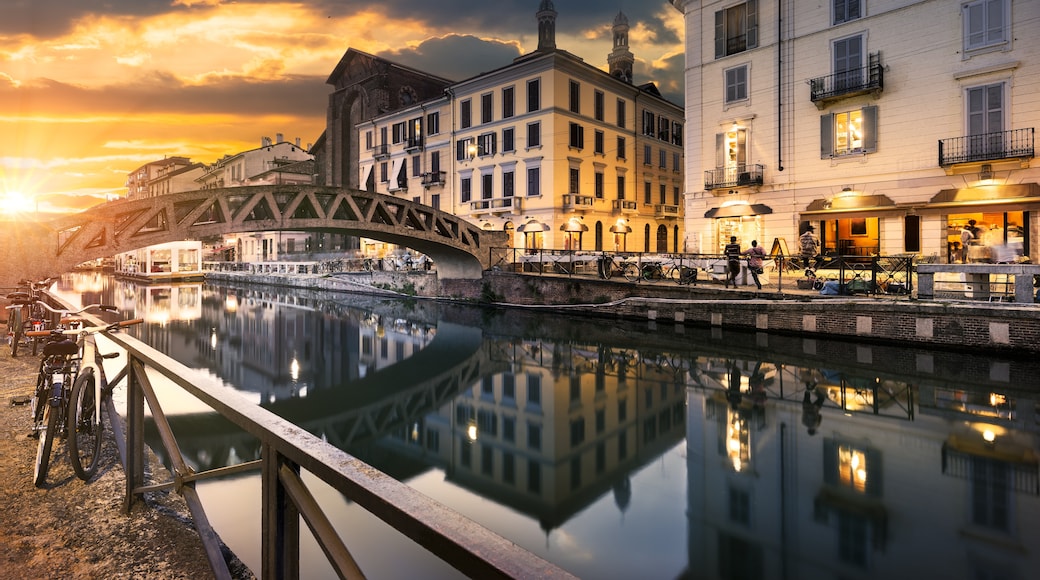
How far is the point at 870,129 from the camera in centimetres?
2097

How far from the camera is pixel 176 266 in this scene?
52.6 m

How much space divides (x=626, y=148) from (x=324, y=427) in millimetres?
33327

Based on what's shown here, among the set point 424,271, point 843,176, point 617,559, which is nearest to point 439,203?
point 424,271

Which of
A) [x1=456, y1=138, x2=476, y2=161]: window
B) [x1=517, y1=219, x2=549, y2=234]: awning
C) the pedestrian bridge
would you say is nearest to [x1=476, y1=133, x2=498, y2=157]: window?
[x1=456, y1=138, x2=476, y2=161]: window

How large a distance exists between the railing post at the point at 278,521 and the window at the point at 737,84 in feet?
84.8

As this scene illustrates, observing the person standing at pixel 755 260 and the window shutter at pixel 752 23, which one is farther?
the window shutter at pixel 752 23

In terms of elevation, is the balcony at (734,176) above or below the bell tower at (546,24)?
below

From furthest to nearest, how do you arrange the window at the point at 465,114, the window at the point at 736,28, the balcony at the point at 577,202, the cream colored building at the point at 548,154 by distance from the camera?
the window at the point at 465,114 → the cream colored building at the point at 548,154 → the balcony at the point at 577,202 → the window at the point at 736,28

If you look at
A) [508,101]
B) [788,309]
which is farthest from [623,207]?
[788,309]

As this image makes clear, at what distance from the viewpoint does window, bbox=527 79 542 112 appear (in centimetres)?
3397

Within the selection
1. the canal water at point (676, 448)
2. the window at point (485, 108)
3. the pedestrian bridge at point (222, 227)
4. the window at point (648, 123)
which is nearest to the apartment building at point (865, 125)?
the canal water at point (676, 448)

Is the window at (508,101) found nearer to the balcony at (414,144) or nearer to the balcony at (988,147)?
the balcony at (414,144)

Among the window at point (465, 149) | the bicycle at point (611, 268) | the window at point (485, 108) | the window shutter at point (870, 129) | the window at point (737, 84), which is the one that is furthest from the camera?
the window at point (465, 149)

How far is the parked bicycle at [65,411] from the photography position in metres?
4.77
